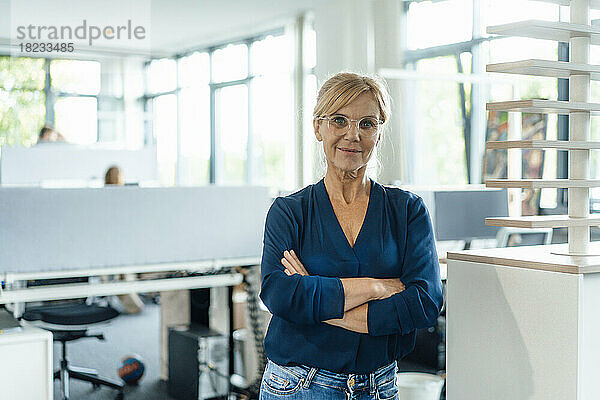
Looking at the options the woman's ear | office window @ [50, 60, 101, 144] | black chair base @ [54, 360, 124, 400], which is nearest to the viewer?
the woman's ear

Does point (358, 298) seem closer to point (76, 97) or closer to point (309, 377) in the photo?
point (309, 377)

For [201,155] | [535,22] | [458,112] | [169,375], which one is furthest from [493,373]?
[201,155]

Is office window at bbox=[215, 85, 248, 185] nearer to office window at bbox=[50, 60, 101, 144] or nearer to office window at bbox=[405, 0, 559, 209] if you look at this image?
office window at bbox=[50, 60, 101, 144]

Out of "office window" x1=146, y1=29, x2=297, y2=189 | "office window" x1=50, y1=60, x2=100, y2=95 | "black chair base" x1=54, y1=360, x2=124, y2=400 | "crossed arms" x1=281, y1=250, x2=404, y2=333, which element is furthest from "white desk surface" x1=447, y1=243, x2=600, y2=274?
"office window" x1=50, y1=60, x2=100, y2=95

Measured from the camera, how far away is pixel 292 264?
147 centimetres

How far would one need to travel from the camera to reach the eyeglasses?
147cm

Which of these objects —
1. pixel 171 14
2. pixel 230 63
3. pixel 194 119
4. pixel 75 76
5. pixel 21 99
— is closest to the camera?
pixel 171 14

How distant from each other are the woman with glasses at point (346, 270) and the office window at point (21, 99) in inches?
372

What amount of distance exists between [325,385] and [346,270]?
9.2 inches

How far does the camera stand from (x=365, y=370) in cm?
142

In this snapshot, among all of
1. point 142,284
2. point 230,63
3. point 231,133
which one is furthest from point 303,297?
point 230,63

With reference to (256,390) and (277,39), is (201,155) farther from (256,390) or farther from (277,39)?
(256,390)

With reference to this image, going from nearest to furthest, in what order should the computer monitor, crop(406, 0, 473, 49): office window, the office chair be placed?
the office chair → the computer monitor → crop(406, 0, 473, 49): office window

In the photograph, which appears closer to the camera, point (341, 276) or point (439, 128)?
point (341, 276)
